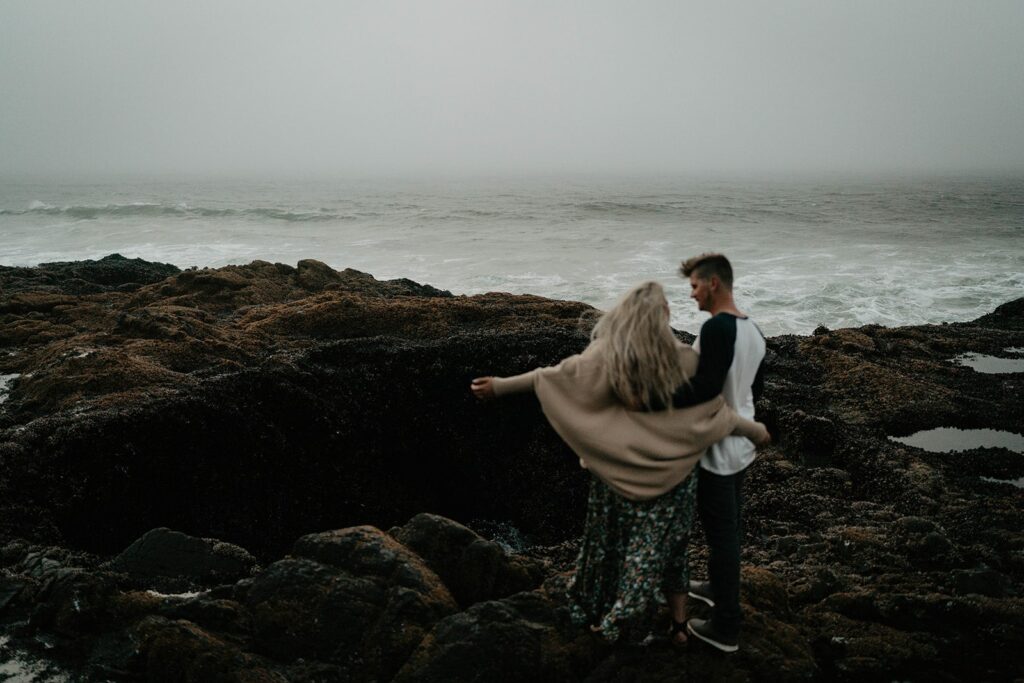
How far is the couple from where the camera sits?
2.68 m

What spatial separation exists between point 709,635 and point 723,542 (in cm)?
53

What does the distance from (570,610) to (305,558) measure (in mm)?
1603

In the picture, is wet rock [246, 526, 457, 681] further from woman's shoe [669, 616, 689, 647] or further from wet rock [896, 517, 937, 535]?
wet rock [896, 517, 937, 535]

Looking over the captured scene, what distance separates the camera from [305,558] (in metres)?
3.49

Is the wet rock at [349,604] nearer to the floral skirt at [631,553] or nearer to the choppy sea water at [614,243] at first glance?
the floral skirt at [631,553]

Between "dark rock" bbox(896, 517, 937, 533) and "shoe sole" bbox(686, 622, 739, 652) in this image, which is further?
"dark rock" bbox(896, 517, 937, 533)

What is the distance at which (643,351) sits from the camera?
263 cm

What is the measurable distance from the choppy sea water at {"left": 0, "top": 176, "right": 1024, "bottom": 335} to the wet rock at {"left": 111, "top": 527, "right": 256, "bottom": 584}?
1231 cm

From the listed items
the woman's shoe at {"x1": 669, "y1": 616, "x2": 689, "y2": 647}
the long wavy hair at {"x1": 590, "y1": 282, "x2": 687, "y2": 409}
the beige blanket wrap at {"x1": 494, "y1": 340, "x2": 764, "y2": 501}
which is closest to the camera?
the long wavy hair at {"x1": 590, "y1": 282, "x2": 687, "y2": 409}

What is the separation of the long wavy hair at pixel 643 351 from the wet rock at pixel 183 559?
9.87 ft

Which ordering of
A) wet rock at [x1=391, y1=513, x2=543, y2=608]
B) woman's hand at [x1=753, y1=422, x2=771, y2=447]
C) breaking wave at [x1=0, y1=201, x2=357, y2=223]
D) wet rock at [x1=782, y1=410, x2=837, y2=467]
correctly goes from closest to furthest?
woman's hand at [x1=753, y1=422, x2=771, y2=447] < wet rock at [x1=391, y1=513, x2=543, y2=608] < wet rock at [x1=782, y1=410, x2=837, y2=467] < breaking wave at [x1=0, y1=201, x2=357, y2=223]

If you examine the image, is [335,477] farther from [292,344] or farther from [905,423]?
[905,423]

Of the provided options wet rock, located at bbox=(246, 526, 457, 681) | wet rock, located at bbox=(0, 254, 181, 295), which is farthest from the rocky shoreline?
wet rock, located at bbox=(0, 254, 181, 295)

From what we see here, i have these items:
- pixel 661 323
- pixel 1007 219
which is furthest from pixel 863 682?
pixel 1007 219
